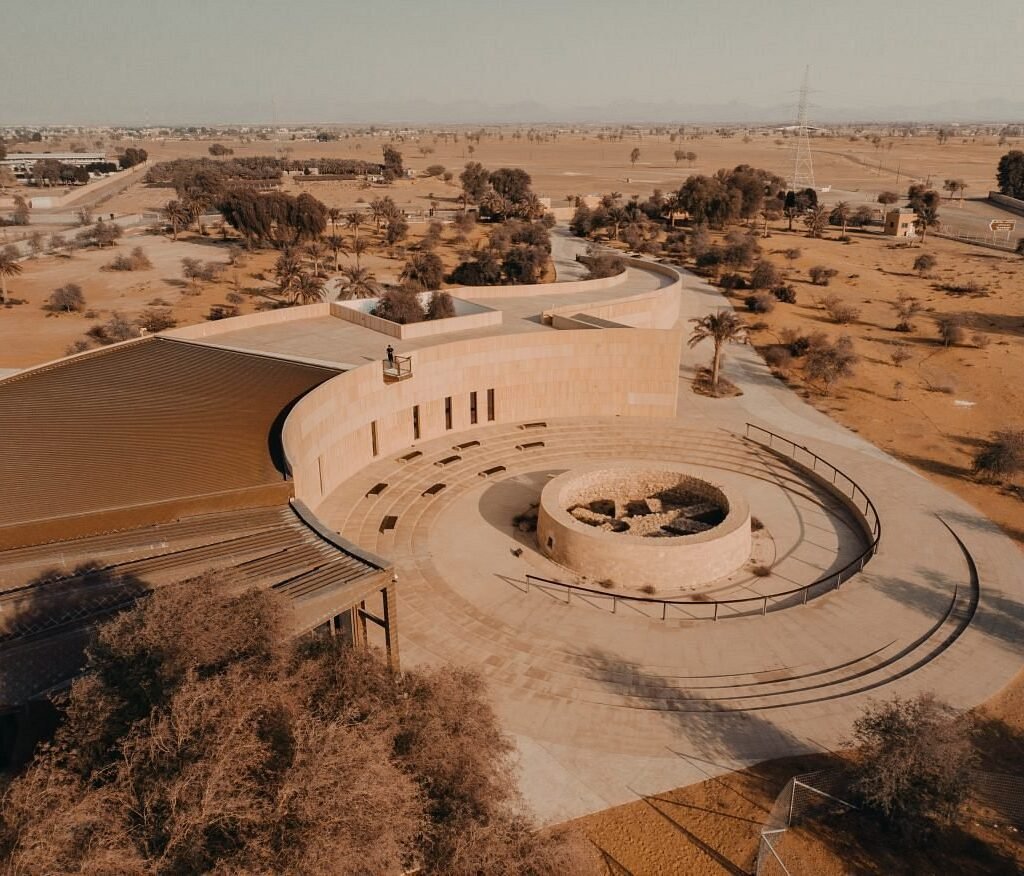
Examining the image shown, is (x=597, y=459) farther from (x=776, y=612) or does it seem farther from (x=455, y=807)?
(x=455, y=807)

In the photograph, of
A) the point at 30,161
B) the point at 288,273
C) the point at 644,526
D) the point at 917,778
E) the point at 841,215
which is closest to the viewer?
the point at 917,778

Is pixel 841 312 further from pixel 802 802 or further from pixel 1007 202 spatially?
pixel 1007 202

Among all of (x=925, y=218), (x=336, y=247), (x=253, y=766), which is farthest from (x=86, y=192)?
(x=253, y=766)

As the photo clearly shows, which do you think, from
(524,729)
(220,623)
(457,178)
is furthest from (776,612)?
(457,178)

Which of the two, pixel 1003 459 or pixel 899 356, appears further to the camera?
pixel 899 356

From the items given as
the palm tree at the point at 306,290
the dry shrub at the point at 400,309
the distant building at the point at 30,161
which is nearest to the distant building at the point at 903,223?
the palm tree at the point at 306,290

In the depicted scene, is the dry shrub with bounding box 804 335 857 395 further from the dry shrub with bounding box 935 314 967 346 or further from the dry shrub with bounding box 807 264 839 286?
the dry shrub with bounding box 807 264 839 286

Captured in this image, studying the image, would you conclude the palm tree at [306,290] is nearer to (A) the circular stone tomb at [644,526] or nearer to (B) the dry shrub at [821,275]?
(A) the circular stone tomb at [644,526]
